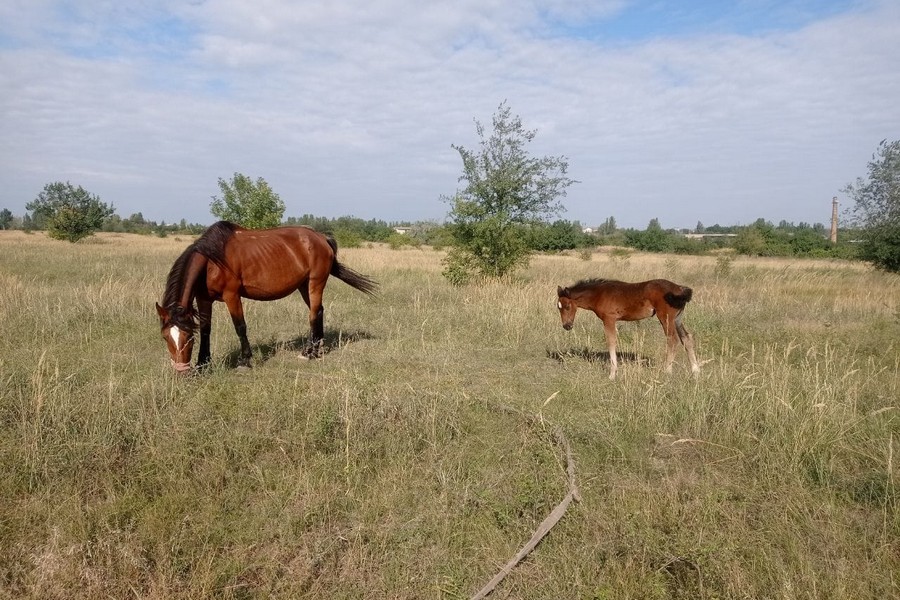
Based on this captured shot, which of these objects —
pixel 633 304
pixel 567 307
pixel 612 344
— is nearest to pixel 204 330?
pixel 567 307

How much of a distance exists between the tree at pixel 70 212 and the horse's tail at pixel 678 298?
145 feet

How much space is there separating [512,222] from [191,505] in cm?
1320

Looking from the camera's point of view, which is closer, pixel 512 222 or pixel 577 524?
pixel 577 524

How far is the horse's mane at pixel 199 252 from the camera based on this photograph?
6598 millimetres

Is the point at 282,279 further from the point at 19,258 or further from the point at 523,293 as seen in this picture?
the point at 19,258

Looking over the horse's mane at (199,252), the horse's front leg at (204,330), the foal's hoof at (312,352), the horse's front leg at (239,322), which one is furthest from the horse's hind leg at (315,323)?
the horse's mane at (199,252)

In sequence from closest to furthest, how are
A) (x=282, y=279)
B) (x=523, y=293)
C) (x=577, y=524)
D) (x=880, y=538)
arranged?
(x=880, y=538) → (x=577, y=524) → (x=282, y=279) → (x=523, y=293)

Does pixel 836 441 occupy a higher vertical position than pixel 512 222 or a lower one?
lower

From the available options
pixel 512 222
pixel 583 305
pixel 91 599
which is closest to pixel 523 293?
pixel 512 222

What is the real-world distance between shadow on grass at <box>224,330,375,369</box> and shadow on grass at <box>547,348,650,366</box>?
3327 millimetres

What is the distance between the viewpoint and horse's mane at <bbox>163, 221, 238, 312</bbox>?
260 inches

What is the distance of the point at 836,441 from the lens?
4.48 metres

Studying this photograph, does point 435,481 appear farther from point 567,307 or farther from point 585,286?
point 585,286

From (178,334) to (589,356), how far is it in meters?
5.79
